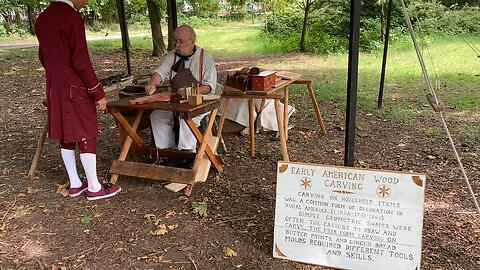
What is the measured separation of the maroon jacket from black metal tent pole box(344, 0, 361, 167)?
1.76 m

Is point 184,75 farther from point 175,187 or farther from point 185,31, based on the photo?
point 175,187

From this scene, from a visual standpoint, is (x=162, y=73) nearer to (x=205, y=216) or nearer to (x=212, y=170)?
(x=212, y=170)

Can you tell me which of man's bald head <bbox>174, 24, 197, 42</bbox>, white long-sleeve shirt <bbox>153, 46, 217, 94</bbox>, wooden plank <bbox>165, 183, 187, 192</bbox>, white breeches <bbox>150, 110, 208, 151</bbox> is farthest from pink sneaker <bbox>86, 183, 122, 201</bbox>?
man's bald head <bbox>174, 24, 197, 42</bbox>

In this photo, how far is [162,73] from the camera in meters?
3.86

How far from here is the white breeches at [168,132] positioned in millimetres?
3826

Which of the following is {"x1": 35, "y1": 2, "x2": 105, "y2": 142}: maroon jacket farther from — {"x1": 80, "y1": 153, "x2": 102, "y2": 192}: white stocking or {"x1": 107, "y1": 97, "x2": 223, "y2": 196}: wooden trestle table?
{"x1": 107, "y1": 97, "x2": 223, "y2": 196}: wooden trestle table

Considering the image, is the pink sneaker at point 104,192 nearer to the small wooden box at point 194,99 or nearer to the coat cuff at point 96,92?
the coat cuff at point 96,92

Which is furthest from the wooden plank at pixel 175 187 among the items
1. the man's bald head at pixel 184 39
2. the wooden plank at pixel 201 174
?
the man's bald head at pixel 184 39

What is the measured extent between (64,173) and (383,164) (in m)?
2.93

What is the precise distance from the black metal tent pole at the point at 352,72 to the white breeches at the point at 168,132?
5.19 feet

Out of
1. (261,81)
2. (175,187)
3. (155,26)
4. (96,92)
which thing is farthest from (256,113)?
(155,26)

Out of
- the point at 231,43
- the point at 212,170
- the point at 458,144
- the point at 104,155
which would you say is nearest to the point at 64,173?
the point at 104,155

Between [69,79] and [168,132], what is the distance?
1.16 m

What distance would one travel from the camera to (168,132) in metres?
3.98
